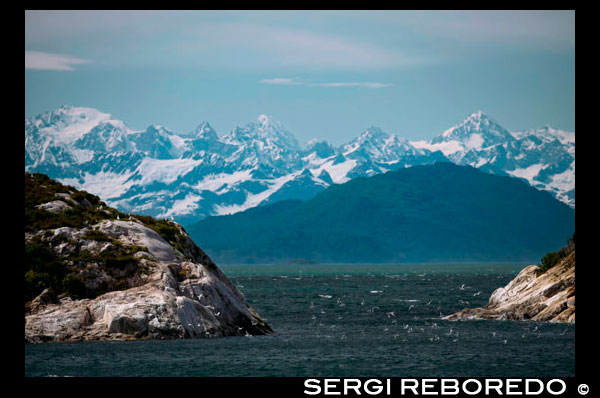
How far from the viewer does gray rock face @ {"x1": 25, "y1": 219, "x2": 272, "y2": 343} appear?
61094 millimetres

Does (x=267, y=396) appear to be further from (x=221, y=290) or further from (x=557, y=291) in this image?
(x=557, y=291)

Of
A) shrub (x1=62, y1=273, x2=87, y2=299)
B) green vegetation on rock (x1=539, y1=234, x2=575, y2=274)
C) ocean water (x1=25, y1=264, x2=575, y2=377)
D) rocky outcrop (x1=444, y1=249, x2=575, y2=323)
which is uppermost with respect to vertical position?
green vegetation on rock (x1=539, y1=234, x2=575, y2=274)

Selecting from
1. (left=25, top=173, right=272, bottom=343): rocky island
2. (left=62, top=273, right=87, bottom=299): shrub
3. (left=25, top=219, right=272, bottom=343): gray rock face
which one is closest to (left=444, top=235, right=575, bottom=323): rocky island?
(left=25, top=173, right=272, bottom=343): rocky island

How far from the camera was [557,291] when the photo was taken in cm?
8238

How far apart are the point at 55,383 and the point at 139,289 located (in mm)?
23679

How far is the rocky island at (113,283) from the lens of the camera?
61.4 metres

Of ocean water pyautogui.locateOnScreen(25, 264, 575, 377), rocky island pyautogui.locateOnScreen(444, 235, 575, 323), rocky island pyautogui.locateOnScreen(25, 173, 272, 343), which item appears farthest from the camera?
rocky island pyautogui.locateOnScreen(444, 235, 575, 323)

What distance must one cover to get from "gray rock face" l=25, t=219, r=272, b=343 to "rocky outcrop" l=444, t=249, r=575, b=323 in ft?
97.2

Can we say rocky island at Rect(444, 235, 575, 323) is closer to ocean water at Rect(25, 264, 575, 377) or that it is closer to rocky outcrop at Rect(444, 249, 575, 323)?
rocky outcrop at Rect(444, 249, 575, 323)

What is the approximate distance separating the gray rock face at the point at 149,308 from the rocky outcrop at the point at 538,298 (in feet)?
97.2

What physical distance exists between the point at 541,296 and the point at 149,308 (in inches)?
1663

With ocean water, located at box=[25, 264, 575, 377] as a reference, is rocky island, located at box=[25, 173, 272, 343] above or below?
above

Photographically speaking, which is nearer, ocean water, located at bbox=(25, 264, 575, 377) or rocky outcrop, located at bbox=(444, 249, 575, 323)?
Result: ocean water, located at bbox=(25, 264, 575, 377)

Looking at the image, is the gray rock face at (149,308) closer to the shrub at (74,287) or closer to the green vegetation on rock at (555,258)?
the shrub at (74,287)
